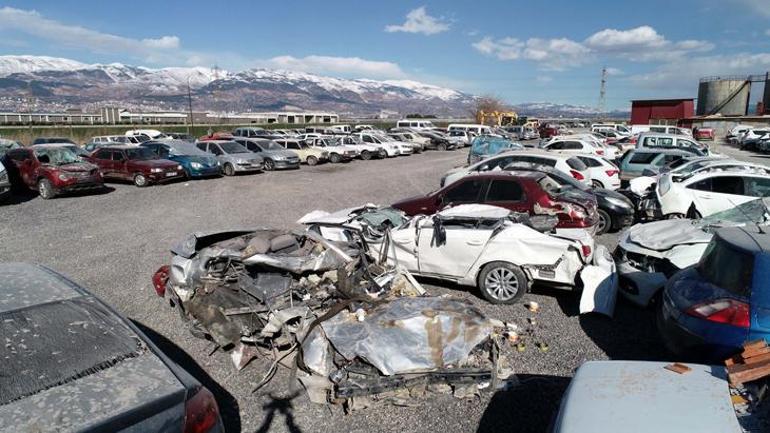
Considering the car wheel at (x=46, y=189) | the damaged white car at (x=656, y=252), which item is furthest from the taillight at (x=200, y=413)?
the car wheel at (x=46, y=189)

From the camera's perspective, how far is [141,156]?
59.2 feet

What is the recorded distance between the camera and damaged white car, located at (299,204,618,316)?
6.10 m

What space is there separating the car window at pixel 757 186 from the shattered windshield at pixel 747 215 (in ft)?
8.34

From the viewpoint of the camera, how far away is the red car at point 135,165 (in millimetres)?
17203

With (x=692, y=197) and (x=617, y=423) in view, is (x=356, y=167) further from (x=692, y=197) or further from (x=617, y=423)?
A: (x=617, y=423)

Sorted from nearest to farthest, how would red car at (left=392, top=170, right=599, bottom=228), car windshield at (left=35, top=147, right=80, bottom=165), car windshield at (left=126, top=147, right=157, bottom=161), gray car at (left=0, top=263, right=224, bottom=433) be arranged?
gray car at (left=0, top=263, right=224, bottom=433), red car at (left=392, top=170, right=599, bottom=228), car windshield at (left=35, top=147, right=80, bottom=165), car windshield at (left=126, top=147, right=157, bottom=161)

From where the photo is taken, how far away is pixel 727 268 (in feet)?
13.1

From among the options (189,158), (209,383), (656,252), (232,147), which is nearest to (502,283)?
(656,252)

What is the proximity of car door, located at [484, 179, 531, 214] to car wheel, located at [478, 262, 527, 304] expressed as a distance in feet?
7.28

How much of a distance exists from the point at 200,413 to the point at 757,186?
1130 cm

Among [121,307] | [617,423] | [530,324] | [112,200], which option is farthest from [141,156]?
[617,423]

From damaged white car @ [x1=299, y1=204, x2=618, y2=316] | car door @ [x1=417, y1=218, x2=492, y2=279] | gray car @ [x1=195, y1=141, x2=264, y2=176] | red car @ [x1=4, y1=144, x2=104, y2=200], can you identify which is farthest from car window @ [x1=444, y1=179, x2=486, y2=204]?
gray car @ [x1=195, y1=141, x2=264, y2=176]

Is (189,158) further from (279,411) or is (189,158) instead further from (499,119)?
(499,119)

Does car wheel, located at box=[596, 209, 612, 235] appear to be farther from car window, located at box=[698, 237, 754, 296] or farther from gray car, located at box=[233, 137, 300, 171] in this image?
gray car, located at box=[233, 137, 300, 171]
